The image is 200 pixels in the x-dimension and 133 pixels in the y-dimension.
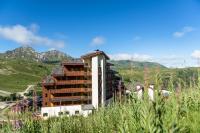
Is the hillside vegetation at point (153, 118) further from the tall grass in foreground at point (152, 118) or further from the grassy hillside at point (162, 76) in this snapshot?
the grassy hillside at point (162, 76)

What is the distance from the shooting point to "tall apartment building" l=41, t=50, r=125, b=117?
86.3 meters

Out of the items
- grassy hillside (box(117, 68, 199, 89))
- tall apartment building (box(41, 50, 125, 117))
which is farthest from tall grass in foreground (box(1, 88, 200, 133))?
tall apartment building (box(41, 50, 125, 117))

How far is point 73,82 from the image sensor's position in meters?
85.6

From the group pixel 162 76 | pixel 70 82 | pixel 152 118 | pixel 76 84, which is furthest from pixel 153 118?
pixel 76 84

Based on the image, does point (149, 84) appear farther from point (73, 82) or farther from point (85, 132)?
point (73, 82)

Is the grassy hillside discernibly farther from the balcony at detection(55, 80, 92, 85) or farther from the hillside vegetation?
the balcony at detection(55, 80, 92, 85)

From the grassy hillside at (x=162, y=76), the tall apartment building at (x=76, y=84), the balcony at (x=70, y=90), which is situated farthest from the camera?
the tall apartment building at (x=76, y=84)

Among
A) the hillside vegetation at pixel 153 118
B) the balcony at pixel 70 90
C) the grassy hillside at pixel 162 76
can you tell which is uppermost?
the grassy hillside at pixel 162 76

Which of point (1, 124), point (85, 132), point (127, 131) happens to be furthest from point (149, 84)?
point (1, 124)

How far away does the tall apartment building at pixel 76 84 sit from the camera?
86312mm

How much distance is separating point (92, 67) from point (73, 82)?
23.1 ft

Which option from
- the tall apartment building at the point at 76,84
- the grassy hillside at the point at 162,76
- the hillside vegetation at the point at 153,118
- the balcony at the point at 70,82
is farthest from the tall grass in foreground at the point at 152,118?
the tall apartment building at the point at 76,84

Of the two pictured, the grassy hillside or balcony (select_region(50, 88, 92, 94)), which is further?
balcony (select_region(50, 88, 92, 94))

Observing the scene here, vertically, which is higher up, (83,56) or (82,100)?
(83,56)
